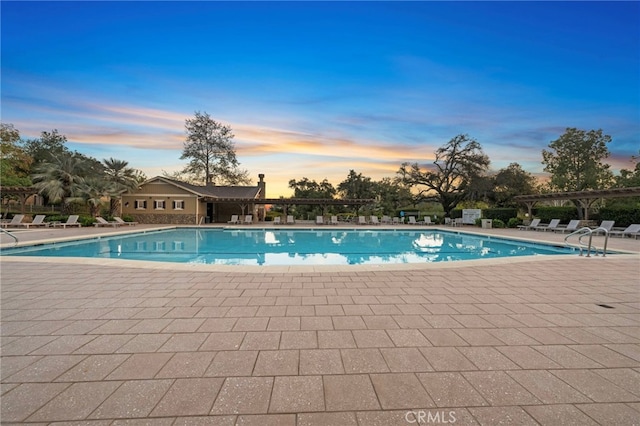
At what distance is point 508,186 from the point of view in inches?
990

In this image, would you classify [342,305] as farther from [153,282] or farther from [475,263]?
[475,263]

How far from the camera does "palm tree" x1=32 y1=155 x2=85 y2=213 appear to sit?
18.7 metres

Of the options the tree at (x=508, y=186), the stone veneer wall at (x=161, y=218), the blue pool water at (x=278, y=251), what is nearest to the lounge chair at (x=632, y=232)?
the blue pool water at (x=278, y=251)

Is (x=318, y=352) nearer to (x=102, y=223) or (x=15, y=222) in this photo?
(x=102, y=223)

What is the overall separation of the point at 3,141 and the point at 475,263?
3793 cm

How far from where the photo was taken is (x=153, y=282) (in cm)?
480

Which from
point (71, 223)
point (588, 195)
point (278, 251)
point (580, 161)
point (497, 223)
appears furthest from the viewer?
point (580, 161)

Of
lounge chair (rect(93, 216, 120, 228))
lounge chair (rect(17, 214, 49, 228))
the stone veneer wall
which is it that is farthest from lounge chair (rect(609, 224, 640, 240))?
lounge chair (rect(17, 214, 49, 228))

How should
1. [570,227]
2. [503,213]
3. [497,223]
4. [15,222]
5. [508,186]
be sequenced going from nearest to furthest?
1. [570,227]
2. [15,222]
3. [497,223]
4. [503,213]
5. [508,186]

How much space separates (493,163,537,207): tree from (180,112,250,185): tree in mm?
24808

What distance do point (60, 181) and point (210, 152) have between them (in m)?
13.7

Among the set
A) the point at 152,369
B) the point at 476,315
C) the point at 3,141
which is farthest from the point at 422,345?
the point at 3,141

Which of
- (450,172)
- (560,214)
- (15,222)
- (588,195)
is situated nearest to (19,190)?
(15,222)

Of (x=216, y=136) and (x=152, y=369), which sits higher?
(x=216, y=136)
